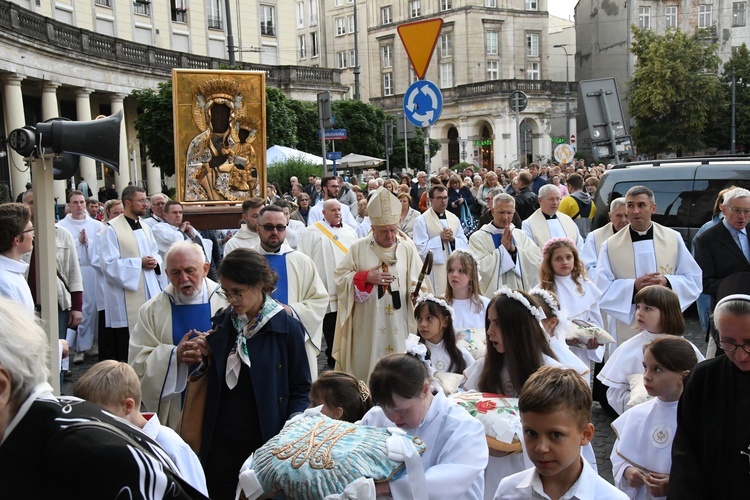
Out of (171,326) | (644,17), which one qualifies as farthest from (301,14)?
(171,326)

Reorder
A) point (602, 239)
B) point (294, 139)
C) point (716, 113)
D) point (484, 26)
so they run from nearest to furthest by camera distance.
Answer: point (602, 239) → point (294, 139) → point (716, 113) → point (484, 26)

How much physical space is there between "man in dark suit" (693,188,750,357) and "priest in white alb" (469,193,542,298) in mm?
1942

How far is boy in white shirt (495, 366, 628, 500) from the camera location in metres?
2.91

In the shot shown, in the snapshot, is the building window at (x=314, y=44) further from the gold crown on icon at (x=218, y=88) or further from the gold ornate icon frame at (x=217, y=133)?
the gold crown on icon at (x=218, y=88)

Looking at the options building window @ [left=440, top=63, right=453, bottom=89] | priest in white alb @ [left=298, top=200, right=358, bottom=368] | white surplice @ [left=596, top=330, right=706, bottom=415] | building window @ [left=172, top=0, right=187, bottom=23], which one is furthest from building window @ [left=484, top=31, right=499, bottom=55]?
white surplice @ [left=596, top=330, right=706, bottom=415]

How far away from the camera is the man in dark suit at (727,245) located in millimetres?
6871

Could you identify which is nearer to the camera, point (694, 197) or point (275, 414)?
point (275, 414)

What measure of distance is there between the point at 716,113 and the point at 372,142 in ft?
72.4

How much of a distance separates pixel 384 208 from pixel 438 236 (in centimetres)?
299

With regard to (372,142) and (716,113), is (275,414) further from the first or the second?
(716,113)

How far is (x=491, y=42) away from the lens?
235 feet

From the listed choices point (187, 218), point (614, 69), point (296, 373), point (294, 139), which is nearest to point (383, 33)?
point (614, 69)

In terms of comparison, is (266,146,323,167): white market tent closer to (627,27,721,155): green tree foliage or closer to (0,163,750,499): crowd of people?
(0,163,750,499): crowd of people

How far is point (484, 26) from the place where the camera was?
233 ft
